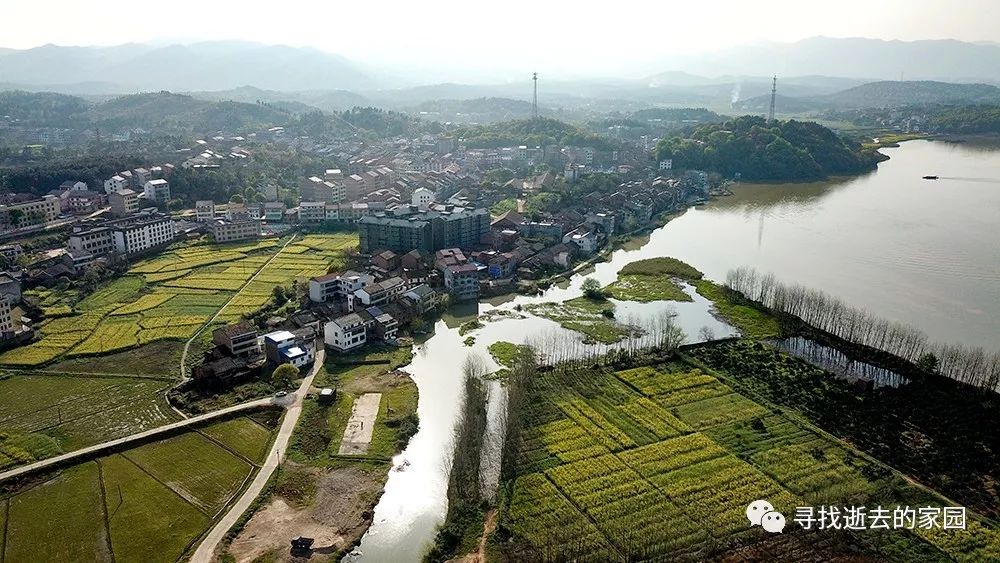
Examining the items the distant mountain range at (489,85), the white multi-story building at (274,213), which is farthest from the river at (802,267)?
the distant mountain range at (489,85)

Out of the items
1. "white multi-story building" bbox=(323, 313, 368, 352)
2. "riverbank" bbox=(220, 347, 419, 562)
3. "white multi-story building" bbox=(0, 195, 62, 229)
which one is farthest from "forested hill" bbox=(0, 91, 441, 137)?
"riverbank" bbox=(220, 347, 419, 562)

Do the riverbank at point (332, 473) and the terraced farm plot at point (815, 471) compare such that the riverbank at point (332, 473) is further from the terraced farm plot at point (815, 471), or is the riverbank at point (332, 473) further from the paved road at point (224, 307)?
the terraced farm plot at point (815, 471)

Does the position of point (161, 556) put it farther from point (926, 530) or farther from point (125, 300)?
point (125, 300)

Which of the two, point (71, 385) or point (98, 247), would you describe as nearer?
point (71, 385)

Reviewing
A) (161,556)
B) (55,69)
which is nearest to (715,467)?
(161,556)

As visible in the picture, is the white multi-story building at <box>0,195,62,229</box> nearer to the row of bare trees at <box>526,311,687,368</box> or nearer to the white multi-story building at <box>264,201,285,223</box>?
the white multi-story building at <box>264,201,285,223</box>

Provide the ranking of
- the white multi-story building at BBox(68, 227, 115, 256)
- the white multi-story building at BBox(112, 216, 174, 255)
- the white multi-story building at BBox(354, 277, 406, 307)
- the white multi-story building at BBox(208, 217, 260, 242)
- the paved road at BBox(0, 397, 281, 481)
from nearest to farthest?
the paved road at BBox(0, 397, 281, 481) < the white multi-story building at BBox(354, 277, 406, 307) < the white multi-story building at BBox(68, 227, 115, 256) < the white multi-story building at BBox(112, 216, 174, 255) < the white multi-story building at BBox(208, 217, 260, 242)
